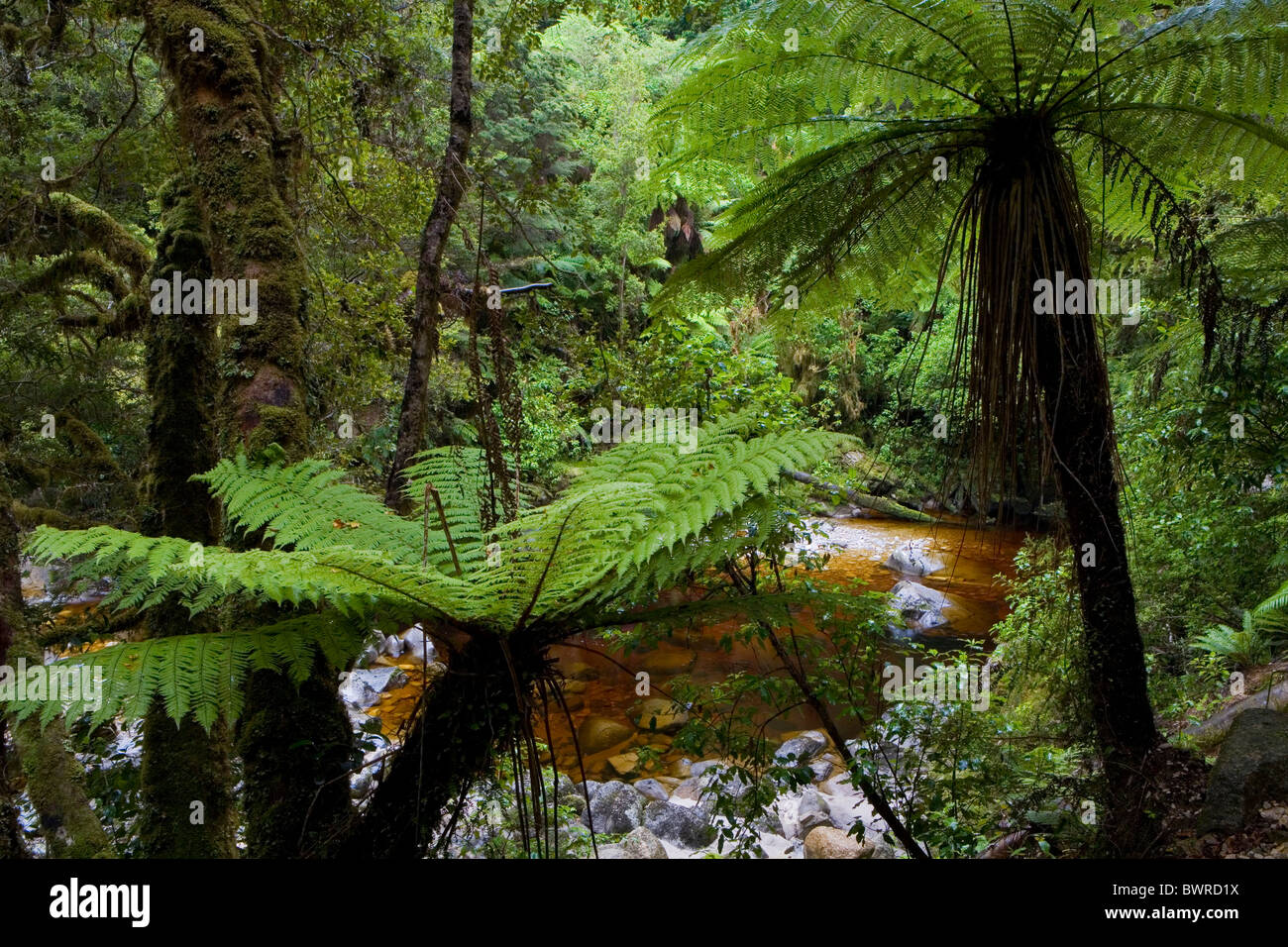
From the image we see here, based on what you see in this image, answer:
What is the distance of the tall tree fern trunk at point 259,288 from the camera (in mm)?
1399

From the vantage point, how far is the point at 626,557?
1118 millimetres

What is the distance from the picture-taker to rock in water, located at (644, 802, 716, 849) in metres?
4.17

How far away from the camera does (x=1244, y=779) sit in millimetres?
2104

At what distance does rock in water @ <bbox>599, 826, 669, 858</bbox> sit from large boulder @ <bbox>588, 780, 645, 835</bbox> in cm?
27

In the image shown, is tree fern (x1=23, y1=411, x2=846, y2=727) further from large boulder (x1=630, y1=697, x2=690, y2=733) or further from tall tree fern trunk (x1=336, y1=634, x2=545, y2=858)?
large boulder (x1=630, y1=697, x2=690, y2=733)

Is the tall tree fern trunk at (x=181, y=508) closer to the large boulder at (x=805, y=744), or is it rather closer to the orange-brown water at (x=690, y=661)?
the orange-brown water at (x=690, y=661)

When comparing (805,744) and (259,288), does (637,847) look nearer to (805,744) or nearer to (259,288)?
(805,744)

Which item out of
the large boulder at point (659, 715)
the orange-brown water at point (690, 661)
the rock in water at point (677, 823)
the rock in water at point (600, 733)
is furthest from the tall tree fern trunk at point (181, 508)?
the rock in water at point (600, 733)

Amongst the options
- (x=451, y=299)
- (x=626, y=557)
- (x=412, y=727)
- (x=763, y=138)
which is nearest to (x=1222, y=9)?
(x=763, y=138)

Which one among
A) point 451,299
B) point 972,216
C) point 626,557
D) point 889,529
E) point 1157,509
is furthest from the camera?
point 889,529

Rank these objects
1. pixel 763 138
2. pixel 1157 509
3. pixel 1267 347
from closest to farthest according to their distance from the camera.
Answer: pixel 763 138
pixel 1267 347
pixel 1157 509

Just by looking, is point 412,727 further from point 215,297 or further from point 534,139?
point 534,139

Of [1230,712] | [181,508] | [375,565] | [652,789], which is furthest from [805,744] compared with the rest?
[375,565]

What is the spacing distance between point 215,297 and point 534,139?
47.0 ft
